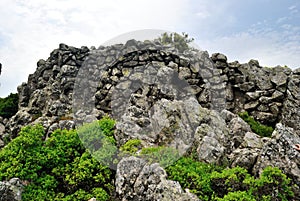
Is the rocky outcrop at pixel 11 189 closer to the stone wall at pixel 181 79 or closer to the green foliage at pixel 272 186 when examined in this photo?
the green foliage at pixel 272 186

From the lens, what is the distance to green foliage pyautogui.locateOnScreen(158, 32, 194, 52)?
1148 inches

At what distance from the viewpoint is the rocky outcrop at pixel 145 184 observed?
8797 mm

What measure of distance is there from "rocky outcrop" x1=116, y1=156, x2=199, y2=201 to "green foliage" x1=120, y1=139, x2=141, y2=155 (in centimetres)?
126

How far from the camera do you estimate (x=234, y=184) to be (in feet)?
32.7

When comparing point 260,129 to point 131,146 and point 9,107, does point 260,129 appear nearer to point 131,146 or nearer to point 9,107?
point 131,146

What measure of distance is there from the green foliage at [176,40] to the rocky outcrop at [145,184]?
1938 centimetres

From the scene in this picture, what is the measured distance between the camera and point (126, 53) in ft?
77.6

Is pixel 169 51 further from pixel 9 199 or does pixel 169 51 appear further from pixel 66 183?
pixel 9 199

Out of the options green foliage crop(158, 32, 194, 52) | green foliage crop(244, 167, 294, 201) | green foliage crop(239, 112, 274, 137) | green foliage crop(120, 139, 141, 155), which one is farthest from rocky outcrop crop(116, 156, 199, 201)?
green foliage crop(158, 32, 194, 52)

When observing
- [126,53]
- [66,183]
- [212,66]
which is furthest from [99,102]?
[66,183]

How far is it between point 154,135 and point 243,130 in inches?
159

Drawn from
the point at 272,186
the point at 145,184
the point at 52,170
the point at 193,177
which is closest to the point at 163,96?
the point at 52,170

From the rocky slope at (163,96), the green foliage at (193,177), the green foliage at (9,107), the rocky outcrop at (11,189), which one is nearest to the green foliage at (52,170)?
the rocky outcrop at (11,189)

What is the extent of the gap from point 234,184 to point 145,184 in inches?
107
